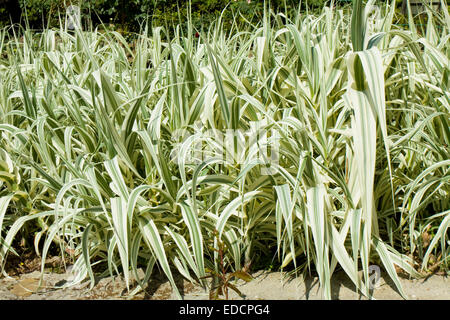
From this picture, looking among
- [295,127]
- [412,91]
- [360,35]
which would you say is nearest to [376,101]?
[360,35]

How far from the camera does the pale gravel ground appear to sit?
1.69 m

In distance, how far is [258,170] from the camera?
1.83 m

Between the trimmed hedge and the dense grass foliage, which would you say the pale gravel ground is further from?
the trimmed hedge

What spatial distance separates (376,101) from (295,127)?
390mm

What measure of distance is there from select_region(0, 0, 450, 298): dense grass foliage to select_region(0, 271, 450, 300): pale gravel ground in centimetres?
6

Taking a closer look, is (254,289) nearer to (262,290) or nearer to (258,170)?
(262,290)

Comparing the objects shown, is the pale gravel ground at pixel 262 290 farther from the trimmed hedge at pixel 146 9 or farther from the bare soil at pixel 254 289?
the trimmed hedge at pixel 146 9

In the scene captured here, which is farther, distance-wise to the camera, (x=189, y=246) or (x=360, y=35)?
(x=189, y=246)

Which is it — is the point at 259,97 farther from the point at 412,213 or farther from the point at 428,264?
the point at 428,264

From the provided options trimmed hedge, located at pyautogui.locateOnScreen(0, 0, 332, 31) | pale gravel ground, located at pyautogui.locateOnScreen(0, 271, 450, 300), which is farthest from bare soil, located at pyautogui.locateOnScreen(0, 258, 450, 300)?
trimmed hedge, located at pyautogui.locateOnScreen(0, 0, 332, 31)

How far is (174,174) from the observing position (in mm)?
1971

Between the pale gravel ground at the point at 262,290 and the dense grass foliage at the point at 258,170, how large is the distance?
0.20 ft

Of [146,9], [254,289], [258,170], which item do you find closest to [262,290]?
[254,289]

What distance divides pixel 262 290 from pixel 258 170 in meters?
0.42
